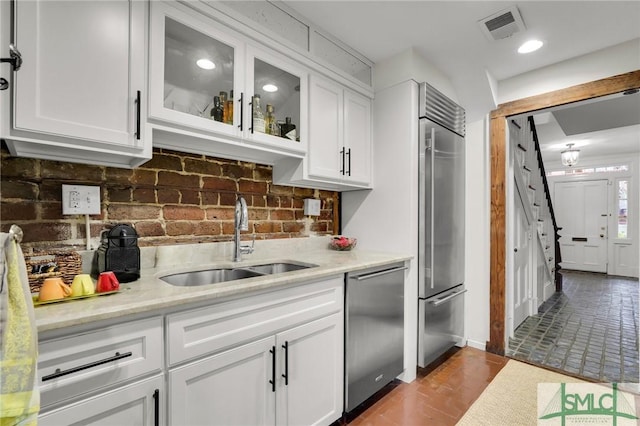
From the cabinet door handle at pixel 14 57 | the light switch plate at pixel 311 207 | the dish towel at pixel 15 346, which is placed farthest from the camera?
the light switch plate at pixel 311 207

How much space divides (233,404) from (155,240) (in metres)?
0.94

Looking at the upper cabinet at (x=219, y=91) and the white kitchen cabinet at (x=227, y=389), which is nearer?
the white kitchen cabinet at (x=227, y=389)

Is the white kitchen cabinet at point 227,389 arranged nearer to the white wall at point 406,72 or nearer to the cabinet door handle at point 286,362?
the cabinet door handle at point 286,362

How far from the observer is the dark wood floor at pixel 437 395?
185cm

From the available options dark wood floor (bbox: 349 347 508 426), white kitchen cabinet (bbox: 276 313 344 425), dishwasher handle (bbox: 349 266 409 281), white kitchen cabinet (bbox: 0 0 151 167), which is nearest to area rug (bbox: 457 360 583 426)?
dark wood floor (bbox: 349 347 508 426)

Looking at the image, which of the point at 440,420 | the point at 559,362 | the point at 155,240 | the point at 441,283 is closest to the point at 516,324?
the point at 559,362

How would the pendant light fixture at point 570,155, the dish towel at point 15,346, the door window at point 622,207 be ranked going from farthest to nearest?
the door window at point 622,207 < the pendant light fixture at point 570,155 < the dish towel at point 15,346

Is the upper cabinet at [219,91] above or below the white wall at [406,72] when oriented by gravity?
below

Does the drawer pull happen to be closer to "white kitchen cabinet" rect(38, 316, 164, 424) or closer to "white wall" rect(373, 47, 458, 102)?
"white kitchen cabinet" rect(38, 316, 164, 424)

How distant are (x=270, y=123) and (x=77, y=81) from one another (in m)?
0.92

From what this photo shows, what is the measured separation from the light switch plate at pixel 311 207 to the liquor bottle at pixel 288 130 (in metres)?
0.63

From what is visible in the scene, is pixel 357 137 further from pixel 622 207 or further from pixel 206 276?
pixel 622 207

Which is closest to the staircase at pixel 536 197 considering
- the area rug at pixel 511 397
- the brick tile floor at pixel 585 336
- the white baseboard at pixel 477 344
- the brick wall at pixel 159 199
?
the brick tile floor at pixel 585 336

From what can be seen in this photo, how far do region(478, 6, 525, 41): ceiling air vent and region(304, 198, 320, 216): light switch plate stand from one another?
1.64 meters
